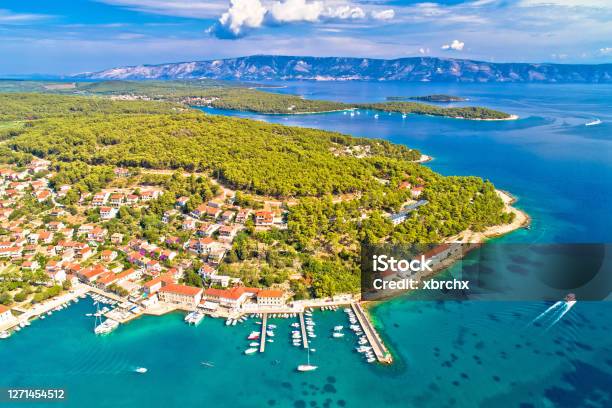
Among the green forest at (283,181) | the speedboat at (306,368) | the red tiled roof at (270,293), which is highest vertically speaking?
the green forest at (283,181)

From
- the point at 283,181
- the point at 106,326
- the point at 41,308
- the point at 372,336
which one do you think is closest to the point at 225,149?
the point at 283,181

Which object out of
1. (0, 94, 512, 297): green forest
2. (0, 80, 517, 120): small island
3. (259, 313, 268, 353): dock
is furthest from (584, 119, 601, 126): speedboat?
(259, 313, 268, 353): dock

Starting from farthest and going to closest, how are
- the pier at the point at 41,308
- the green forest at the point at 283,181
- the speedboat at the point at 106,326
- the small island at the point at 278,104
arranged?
the small island at the point at 278,104 → the green forest at the point at 283,181 → the pier at the point at 41,308 → the speedboat at the point at 106,326

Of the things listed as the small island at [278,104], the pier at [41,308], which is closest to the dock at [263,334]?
the pier at [41,308]

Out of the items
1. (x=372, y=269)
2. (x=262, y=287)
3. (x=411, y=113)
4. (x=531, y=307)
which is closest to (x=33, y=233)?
(x=262, y=287)

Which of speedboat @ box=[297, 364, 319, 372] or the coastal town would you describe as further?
the coastal town

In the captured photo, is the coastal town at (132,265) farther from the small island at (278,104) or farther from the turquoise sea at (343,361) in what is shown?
the small island at (278,104)

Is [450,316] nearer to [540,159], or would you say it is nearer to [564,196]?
[564,196]

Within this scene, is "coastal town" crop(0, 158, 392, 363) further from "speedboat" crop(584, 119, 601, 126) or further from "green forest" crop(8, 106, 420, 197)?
"speedboat" crop(584, 119, 601, 126)
